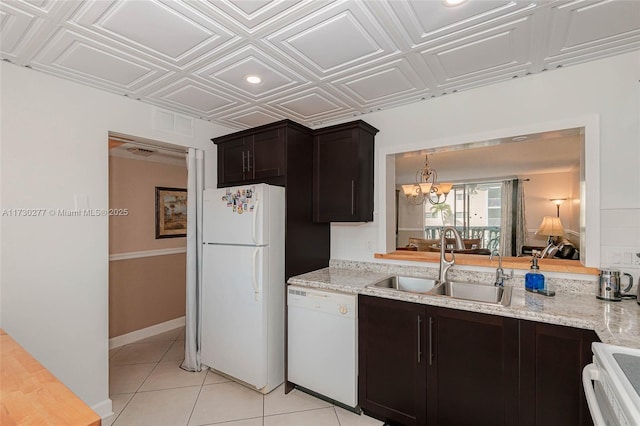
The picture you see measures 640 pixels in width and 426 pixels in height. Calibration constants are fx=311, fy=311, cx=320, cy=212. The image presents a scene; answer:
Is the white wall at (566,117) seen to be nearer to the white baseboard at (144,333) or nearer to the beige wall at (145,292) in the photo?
the beige wall at (145,292)

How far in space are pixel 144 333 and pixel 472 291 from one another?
3595mm

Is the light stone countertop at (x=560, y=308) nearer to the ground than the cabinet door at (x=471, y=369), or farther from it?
farther from it

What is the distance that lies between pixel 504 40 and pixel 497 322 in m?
1.57

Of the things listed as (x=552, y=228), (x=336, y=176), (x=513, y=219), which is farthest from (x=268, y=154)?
(x=513, y=219)

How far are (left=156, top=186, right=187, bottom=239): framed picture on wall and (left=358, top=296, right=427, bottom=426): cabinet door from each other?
2806 mm

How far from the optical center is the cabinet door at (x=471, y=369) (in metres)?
1.72

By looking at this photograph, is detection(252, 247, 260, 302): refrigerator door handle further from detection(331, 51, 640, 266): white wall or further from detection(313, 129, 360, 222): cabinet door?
detection(331, 51, 640, 266): white wall

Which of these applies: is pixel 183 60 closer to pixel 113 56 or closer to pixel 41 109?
pixel 113 56

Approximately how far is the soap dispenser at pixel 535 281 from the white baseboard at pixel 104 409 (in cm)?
309

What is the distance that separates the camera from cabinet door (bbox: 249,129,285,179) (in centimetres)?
265

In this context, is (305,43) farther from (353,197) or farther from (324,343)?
(324,343)

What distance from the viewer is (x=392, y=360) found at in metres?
2.10

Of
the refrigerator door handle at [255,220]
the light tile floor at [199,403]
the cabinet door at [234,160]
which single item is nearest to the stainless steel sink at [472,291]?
the light tile floor at [199,403]

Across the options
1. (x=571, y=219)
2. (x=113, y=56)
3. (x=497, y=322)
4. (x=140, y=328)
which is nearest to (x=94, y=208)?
(x=113, y=56)
